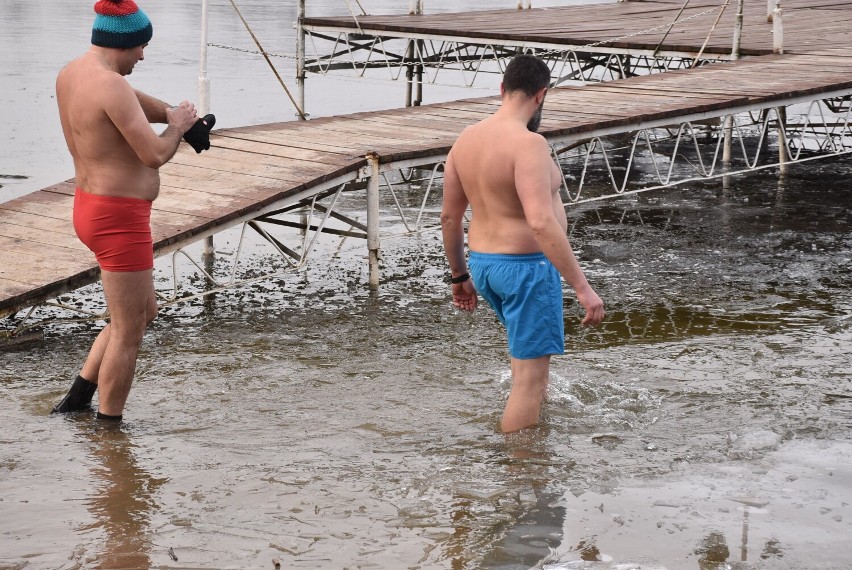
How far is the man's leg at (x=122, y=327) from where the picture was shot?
5.30 m

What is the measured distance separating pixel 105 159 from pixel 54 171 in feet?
31.2

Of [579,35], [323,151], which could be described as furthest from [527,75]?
[579,35]

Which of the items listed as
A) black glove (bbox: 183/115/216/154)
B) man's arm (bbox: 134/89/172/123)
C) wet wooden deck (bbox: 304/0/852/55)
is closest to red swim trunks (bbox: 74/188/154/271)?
black glove (bbox: 183/115/216/154)

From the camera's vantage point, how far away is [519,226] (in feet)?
16.8

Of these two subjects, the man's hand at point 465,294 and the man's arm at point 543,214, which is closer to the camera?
the man's arm at point 543,214

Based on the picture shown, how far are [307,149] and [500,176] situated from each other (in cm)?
458

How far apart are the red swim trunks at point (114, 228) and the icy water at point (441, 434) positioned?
0.89 meters

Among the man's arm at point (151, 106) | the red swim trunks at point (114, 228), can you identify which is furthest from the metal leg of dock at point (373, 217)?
the red swim trunks at point (114, 228)

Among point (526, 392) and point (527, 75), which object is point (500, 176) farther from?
point (526, 392)

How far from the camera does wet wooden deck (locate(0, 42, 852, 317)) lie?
7.14 metres

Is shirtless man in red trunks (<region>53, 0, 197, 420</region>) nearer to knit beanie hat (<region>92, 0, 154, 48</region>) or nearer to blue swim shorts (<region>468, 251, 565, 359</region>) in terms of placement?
knit beanie hat (<region>92, 0, 154, 48</region>)

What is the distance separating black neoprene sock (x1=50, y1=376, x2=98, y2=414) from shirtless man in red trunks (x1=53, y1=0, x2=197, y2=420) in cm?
32

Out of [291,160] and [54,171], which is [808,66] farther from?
[54,171]

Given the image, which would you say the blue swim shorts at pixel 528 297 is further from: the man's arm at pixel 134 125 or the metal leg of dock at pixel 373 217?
the metal leg of dock at pixel 373 217
